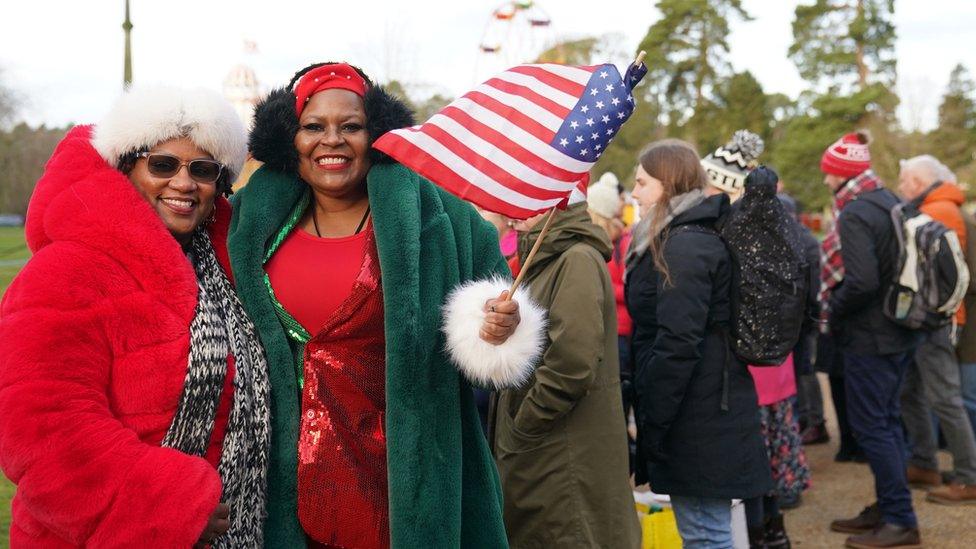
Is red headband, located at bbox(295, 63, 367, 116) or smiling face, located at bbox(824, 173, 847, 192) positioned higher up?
red headband, located at bbox(295, 63, 367, 116)

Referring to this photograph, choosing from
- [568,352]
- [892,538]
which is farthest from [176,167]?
[892,538]

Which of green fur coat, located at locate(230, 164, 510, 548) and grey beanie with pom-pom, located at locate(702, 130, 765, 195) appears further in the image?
grey beanie with pom-pom, located at locate(702, 130, 765, 195)

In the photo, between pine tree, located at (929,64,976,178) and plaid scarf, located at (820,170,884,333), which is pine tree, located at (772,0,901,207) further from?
plaid scarf, located at (820,170,884,333)

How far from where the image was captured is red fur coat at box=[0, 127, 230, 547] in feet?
6.53

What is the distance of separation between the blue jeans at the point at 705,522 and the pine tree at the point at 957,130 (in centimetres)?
3517

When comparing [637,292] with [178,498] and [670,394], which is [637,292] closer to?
[670,394]

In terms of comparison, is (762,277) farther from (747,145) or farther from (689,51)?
(689,51)

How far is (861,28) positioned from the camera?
39031mm

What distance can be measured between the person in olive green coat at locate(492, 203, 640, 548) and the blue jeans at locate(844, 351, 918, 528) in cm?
245

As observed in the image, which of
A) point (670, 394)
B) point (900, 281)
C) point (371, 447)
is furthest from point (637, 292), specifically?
point (900, 281)

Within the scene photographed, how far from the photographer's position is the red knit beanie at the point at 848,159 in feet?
19.1

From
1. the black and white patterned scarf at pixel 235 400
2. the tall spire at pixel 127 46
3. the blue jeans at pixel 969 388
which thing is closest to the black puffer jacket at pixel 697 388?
the black and white patterned scarf at pixel 235 400

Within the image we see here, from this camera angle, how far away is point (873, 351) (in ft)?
17.8

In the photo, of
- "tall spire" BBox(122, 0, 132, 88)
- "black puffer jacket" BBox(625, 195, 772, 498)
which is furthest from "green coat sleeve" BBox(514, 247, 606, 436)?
"tall spire" BBox(122, 0, 132, 88)
